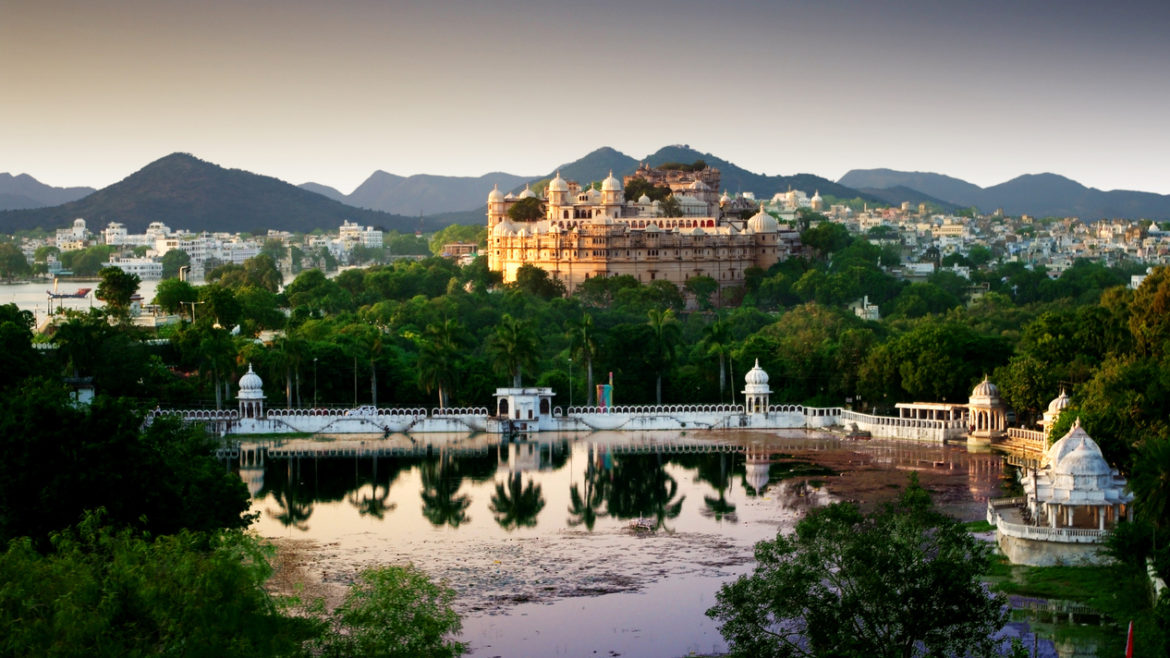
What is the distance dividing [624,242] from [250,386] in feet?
186

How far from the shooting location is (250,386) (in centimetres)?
6562

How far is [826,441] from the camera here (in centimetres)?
6275

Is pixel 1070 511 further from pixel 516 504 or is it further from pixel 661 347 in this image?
pixel 661 347

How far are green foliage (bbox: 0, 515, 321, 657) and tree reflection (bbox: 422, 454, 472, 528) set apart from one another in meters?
20.2

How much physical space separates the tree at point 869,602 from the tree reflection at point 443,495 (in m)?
19.4

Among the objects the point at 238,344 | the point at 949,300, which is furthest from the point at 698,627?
the point at 949,300

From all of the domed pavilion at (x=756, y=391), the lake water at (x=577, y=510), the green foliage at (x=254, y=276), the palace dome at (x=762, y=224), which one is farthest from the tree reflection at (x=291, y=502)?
the palace dome at (x=762, y=224)

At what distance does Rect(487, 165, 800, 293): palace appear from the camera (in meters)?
118

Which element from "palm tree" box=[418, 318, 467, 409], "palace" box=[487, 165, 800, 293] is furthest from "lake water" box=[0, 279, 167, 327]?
"palm tree" box=[418, 318, 467, 409]

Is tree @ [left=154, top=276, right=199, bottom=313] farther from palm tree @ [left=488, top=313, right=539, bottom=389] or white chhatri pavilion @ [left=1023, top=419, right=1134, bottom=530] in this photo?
white chhatri pavilion @ [left=1023, top=419, right=1134, bottom=530]

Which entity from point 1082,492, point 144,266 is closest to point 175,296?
point 1082,492

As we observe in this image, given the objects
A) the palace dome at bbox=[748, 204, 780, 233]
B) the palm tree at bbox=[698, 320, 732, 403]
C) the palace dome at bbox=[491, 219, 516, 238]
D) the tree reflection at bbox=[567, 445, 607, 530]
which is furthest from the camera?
the palace dome at bbox=[748, 204, 780, 233]

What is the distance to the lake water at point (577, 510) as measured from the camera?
35888 mm

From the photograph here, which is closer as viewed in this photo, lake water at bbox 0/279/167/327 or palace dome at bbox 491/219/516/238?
palace dome at bbox 491/219/516/238
